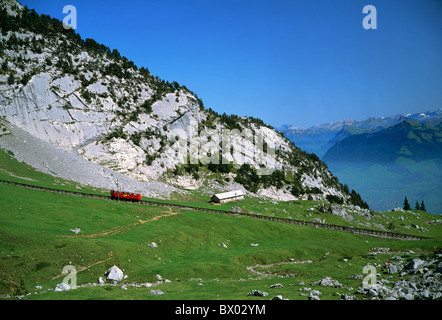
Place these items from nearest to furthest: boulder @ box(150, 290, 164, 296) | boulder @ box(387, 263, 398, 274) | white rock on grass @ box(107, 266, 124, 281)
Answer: boulder @ box(150, 290, 164, 296) < boulder @ box(387, 263, 398, 274) < white rock on grass @ box(107, 266, 124, 281)

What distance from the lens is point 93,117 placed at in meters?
159

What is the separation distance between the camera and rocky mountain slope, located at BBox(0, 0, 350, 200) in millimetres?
138500

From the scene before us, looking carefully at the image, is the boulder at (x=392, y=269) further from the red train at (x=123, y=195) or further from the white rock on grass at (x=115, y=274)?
the red train at (x=123, y=195)

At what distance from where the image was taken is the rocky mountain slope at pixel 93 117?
138m

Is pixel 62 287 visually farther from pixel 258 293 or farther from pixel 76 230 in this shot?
pixel 258 293

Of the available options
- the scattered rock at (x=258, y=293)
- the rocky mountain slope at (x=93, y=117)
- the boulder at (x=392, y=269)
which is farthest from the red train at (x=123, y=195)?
the boulder at (x=392, y=269)

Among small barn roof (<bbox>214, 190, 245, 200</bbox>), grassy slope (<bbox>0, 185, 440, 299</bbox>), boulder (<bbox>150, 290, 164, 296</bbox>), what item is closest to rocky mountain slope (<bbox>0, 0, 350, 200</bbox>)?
small barn roof (<bbox>214, 190, 245, 200</bbox>)

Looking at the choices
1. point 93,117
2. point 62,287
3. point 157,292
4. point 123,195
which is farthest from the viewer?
point 93,117

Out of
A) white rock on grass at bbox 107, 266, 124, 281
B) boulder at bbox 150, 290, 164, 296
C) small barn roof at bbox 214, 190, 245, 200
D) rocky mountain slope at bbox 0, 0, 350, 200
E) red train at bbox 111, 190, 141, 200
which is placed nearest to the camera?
boulder at bbox 150, 290, 164, 296

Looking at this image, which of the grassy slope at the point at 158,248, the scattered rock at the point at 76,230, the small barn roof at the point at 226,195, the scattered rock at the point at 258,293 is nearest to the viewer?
the scattered rock at the point at 258,293

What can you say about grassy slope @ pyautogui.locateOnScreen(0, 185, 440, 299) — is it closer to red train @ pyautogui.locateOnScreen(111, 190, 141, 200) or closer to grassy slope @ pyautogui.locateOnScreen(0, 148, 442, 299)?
grassy slope @ pyautogui.locateOnScreen(0, 148, 442, 299)

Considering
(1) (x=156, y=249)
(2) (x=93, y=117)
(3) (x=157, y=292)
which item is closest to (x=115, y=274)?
(3) (x=157, y=292)
